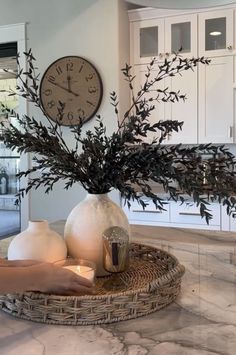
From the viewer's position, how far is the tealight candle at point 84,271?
1093 mm

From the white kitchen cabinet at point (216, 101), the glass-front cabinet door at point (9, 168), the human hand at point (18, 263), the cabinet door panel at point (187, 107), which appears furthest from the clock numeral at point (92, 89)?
the human hand at point (18, 263)

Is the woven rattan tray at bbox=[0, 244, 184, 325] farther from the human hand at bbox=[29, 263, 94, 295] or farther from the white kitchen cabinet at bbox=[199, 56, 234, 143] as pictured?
the white kitchen cabinet at bbox=[199, 56, 234, 143]

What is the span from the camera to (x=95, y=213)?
124 cm

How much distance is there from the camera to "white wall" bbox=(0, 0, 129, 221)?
11.5 feet

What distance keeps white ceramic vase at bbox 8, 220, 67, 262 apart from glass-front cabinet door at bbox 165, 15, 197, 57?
269cm

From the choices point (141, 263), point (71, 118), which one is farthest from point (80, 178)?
point (71, 118)

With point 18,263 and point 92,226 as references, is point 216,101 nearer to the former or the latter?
point 92,226

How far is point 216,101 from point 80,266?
103 inches

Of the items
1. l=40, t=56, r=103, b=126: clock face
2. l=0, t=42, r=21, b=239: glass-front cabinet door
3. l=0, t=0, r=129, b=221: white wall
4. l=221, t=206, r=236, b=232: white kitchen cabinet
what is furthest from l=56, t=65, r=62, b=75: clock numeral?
l=221, t=206, r=236, b=232: white kitchen cabinet

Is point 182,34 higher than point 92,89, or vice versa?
point 182,34

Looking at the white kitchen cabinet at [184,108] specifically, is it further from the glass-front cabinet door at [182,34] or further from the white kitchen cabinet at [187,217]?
the white kitchen cabinet at [187,217]

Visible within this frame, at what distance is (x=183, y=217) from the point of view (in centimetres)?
329

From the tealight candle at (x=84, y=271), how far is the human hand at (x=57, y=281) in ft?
0.14

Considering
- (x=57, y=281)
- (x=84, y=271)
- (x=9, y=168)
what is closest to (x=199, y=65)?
(x=9, y=168)
